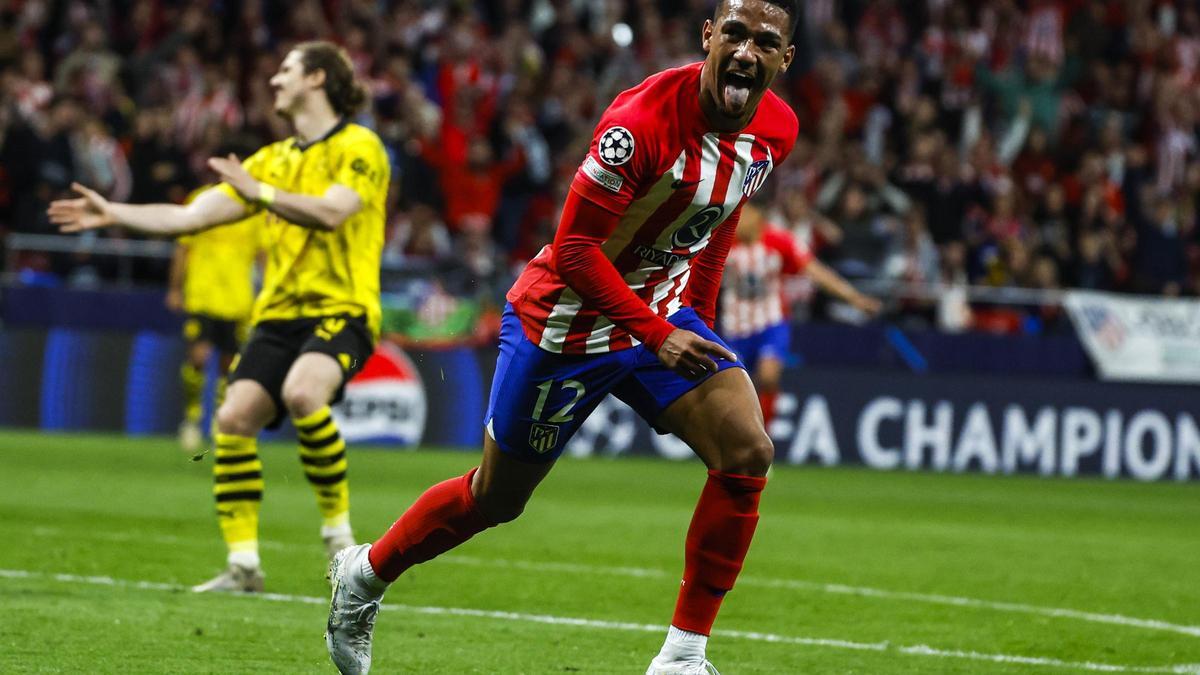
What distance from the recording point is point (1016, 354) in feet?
58.4

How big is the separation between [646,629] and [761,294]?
28.4 feet

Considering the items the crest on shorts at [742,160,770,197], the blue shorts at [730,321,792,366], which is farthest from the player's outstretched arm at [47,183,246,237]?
the blue shorts at [730,321,792,366]

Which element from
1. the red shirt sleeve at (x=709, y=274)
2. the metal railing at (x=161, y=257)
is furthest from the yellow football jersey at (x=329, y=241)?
the metal railing at (x=161, y=257)

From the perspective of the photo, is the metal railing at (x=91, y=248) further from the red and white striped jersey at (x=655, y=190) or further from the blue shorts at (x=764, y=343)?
the red and white striped jersey at (x=655, y=190)

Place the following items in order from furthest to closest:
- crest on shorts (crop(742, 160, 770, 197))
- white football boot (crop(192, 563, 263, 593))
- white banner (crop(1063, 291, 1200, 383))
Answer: white banner (crop(1063, 291, 1200, 383)) → white football boot (crop(192, 563, 263, 593)) → crest on shorts (crop(742, 160, 770, 197))

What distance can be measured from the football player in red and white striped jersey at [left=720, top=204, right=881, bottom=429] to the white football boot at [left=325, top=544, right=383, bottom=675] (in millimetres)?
9735

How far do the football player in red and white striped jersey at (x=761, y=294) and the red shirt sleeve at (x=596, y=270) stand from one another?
394 inches

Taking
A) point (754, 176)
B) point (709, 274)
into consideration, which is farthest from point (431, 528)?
point (754, 176)

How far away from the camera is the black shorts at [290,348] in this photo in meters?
7.66

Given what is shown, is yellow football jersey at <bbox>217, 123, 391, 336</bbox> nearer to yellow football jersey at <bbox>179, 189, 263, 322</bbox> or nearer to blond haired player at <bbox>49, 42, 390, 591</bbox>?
blond haired player at <bbox>49, 42, 390, 591</bbox>

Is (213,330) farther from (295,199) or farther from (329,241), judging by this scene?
(295,199)

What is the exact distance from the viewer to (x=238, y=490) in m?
7.59

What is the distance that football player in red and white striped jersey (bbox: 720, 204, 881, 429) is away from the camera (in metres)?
15.1

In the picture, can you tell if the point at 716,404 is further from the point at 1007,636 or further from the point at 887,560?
the point at 887,560
